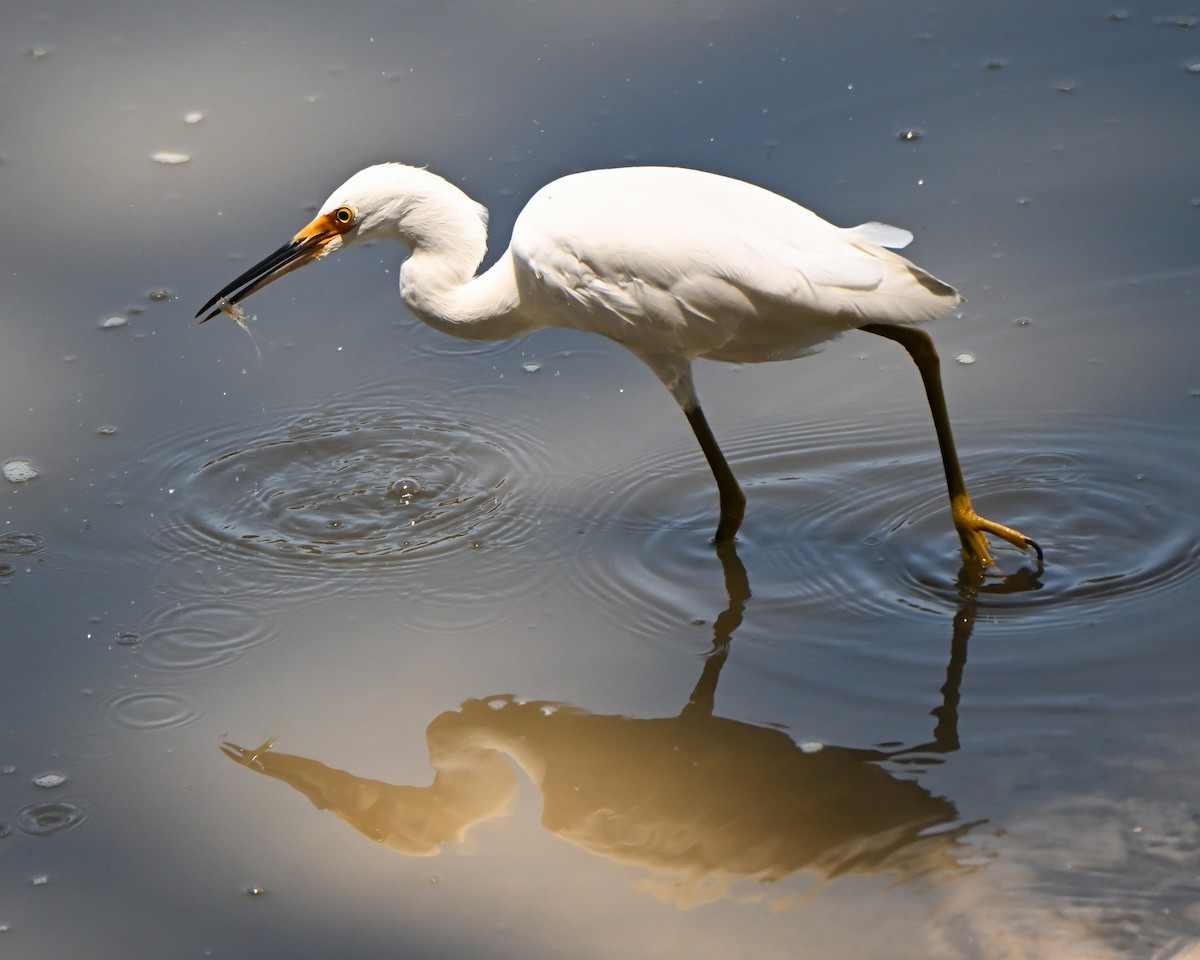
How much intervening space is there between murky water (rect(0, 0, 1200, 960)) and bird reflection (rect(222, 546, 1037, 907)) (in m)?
0.01

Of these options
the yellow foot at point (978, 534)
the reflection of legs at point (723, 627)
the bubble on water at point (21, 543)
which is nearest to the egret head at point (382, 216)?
the bubble on water at point (21, 543)

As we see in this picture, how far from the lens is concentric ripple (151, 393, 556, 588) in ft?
14.2

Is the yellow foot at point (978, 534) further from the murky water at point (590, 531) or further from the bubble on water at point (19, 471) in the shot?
the bubble on water at point (19, 471)

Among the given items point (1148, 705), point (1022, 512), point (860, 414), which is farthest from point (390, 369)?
point (1148, 705)

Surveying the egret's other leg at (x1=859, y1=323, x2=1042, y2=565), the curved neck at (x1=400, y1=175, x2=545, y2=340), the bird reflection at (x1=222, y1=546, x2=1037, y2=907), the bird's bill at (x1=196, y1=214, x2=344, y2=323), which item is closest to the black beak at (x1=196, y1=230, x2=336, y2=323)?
the bird's bill at (x1=196, y1=214, x2=344, y2=323)

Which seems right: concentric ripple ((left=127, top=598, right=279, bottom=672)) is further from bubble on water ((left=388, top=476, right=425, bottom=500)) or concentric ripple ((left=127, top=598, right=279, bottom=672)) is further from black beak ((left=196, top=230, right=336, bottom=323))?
black beak ((left=196, top=230, right=336, bottom=323))

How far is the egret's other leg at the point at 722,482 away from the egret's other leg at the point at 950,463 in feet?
1.65

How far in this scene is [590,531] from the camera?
4324 mm

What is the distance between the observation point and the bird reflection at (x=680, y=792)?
3201 mm

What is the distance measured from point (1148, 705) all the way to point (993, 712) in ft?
1.08

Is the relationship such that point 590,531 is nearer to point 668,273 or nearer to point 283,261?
point 668,273

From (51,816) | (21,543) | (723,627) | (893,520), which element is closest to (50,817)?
(51,816)

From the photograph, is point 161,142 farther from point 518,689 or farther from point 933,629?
point 933,629

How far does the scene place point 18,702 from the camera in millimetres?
3834
